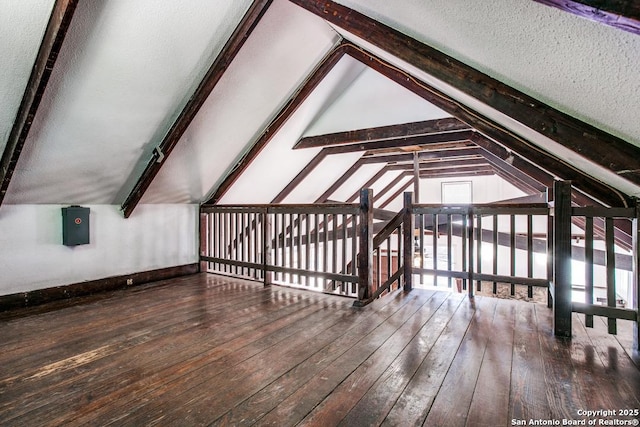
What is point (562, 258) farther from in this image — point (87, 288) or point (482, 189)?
point (482, 189)

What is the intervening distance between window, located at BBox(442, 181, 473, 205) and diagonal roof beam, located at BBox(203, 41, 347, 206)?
8298 mm

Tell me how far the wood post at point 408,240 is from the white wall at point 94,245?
131 inches

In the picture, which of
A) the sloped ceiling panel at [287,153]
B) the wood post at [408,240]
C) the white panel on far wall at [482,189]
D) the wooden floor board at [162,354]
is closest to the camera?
the wooden floor board at [162,354]

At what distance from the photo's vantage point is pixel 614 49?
1288 mm

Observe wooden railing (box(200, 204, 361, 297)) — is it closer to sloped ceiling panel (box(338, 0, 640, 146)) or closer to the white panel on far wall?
sloped ceiling panel (box(338, 0, 640, 146))

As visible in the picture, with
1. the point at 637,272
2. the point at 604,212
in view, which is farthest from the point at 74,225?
the point at 637,272

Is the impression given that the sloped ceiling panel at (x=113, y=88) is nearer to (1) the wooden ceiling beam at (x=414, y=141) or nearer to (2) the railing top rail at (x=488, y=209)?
(2) the railing top rail at (x=488, y=209)

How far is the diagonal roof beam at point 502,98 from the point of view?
6.19 ft

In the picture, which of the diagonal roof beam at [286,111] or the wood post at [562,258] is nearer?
the wood post at [562,258]

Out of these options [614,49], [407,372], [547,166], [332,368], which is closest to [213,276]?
[332,368]

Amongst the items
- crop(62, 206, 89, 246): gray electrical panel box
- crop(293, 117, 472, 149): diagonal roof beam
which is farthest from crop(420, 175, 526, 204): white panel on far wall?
crop(62, 206, 89, 246): gray electrical panel box

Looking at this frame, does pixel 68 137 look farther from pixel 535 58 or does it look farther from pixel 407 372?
pixel 535 58

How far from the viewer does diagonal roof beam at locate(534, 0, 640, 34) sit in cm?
103

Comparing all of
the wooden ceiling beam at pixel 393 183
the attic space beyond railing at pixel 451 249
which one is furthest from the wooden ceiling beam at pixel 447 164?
the attic space beyond railing at pixel 451 249
